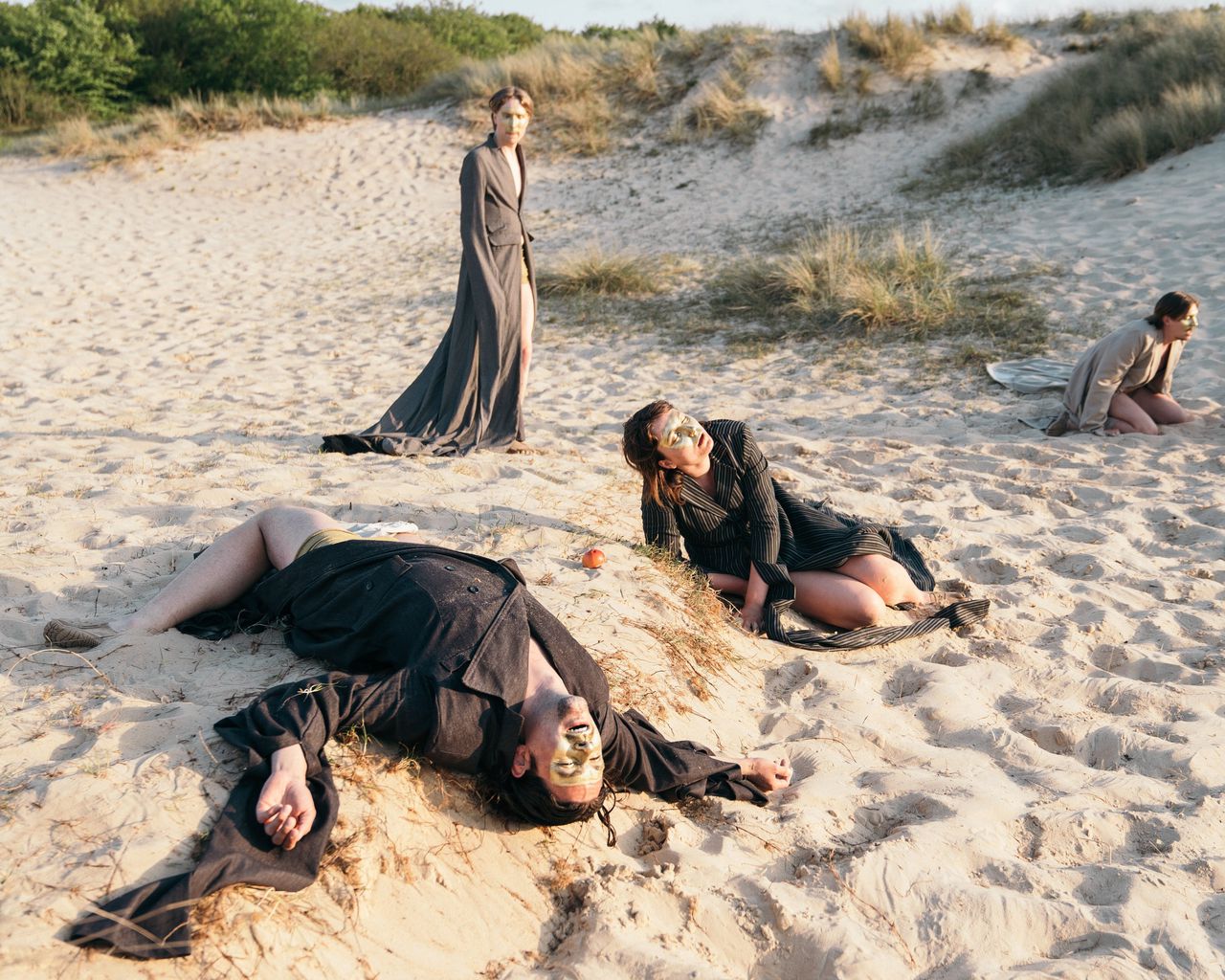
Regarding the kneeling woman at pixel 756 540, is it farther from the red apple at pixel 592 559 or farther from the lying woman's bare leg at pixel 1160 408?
the lying woman's bare leg at pixel 1160 408

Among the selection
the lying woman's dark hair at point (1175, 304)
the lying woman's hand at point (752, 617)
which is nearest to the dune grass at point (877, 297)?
the lying woman's dark hair at point (1175, 304)

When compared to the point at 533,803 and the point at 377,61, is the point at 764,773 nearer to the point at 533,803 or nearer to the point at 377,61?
the point at 533,803

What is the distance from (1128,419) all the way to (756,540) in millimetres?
3284

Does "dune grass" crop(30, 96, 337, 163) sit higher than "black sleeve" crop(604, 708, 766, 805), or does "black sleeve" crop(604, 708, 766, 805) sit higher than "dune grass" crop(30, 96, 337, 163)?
"dune grass" crop(30, 96, 337, 163)

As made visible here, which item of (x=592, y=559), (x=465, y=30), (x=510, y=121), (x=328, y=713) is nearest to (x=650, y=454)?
(x=592, y=559)

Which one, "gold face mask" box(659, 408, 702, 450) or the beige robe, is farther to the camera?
the beige robe

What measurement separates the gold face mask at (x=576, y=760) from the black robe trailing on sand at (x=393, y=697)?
149 millimetres

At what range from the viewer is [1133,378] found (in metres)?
6.44

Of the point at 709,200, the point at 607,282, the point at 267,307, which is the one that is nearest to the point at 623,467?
the point at 607,282

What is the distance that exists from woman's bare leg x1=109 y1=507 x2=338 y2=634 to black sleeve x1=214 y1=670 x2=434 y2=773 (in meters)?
0.82

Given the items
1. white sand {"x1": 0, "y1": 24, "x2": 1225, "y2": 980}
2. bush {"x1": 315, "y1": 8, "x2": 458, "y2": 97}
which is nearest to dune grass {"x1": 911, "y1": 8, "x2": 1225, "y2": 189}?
white sand {"x1": 0, "y1": 24, "x2": 1225, "y2": 980}

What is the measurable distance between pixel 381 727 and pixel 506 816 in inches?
16.7

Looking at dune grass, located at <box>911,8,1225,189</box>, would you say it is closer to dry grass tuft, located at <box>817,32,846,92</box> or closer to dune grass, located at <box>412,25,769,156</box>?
dry grass tuft, located at <box>817,32,846,92</box>

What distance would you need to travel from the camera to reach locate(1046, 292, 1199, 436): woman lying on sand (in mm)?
6309
